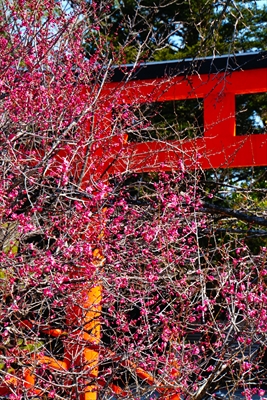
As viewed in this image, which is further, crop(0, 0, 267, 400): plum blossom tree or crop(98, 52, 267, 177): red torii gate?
crop(98, 52, 267, 177): red torii gate

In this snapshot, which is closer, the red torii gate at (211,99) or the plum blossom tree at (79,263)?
the plum blossom tree at (79,263)

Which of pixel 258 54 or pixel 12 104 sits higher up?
pixel 12 104

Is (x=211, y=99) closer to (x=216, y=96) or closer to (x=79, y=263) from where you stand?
(x=216, y=96)

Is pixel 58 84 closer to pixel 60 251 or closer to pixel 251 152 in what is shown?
pixel 60 251

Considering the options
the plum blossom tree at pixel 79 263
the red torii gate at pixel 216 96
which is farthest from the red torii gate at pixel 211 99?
the plum blossom tree at pixel 79 263

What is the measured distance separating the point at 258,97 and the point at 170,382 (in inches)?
384

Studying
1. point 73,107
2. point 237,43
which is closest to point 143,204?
point 73,107

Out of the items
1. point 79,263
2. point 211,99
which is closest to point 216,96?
point 211,99

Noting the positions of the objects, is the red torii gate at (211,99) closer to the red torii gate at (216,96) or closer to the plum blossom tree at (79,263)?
the red torii gate at (216,96)

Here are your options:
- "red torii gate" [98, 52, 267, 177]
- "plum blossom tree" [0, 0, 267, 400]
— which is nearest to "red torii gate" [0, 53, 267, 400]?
"red torii gate" [98, 52, 267, 177]

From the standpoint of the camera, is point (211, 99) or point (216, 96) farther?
point (211, 99)

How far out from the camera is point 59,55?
198 inches

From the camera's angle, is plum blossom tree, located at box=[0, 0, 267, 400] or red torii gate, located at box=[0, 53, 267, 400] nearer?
plum blossom tree, located at box=[0, 0, 267, 400]

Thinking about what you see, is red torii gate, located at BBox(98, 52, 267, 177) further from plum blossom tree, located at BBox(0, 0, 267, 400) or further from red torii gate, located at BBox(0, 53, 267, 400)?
plum blossom tree, located at BBox(0, 0, 267, 400)
